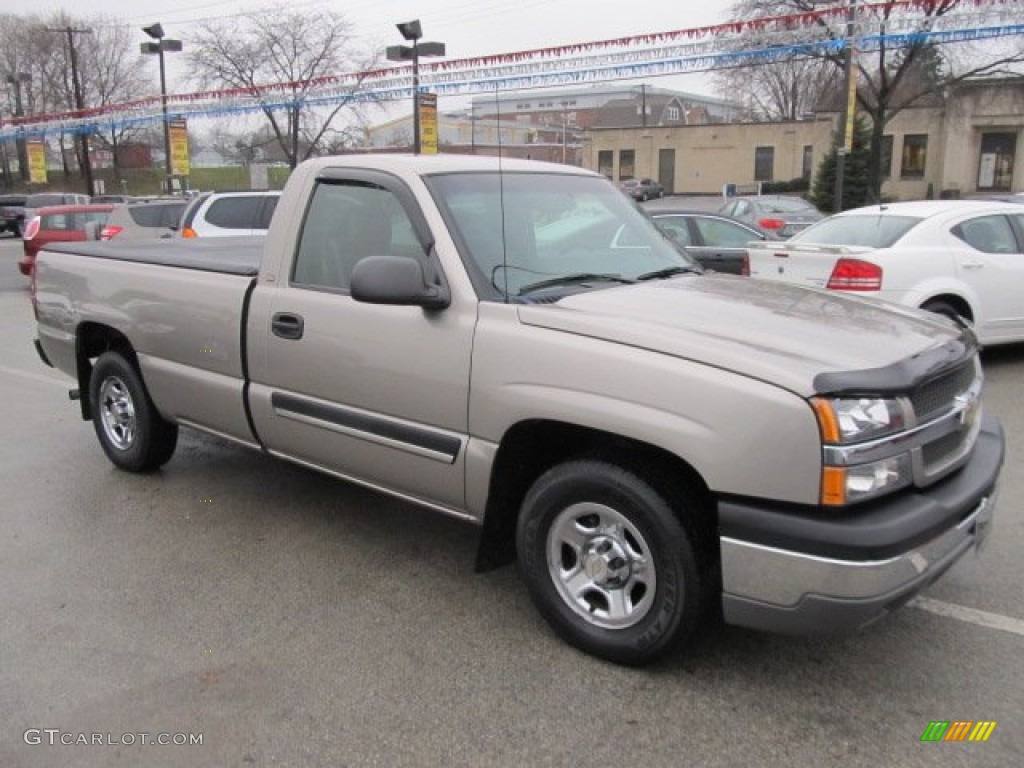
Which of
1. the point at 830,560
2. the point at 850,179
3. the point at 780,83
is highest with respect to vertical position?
the point at 780,83

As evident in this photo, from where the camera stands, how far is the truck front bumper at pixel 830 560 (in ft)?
8.85

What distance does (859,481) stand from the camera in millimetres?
2725

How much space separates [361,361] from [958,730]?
2.61m

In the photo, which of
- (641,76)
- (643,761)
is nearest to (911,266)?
(643,761)

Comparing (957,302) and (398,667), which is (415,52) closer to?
(957,302)

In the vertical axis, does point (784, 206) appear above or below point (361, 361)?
above

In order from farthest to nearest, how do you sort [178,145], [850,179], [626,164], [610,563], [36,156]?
[626,164]
[36,156]
[850,179]
[178,145]
[610,563]

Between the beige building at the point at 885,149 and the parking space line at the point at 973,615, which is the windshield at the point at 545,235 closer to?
the parking space line at the point at 973,615

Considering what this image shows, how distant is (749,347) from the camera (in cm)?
296

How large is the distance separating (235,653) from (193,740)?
0.55m

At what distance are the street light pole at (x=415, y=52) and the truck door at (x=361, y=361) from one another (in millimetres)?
16363

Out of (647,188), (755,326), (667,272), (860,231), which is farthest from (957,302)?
(647,188)

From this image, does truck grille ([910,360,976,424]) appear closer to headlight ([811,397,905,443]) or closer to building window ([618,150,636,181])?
headlight ([811,397,905,443])

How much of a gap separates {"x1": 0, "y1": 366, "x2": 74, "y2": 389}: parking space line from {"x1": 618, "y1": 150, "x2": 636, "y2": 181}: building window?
58.3 meters
